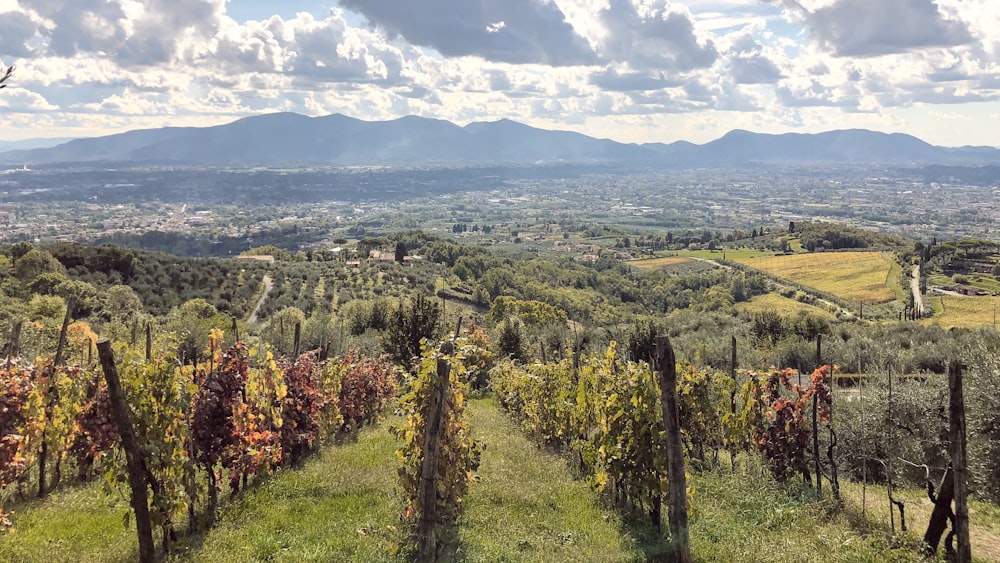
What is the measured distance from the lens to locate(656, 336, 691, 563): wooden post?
20.7 feet

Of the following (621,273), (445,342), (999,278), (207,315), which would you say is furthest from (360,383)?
(621,273)

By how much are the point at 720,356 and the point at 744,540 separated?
102 ft

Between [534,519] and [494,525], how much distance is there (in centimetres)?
64

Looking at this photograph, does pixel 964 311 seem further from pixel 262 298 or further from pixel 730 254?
pixel 262 298

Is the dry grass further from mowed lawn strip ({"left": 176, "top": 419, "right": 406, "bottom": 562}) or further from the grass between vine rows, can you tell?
mowed lawn strip ({"left": 176, "top": 419, "right": 406, "bottom": 562})

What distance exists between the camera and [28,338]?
28750 mm

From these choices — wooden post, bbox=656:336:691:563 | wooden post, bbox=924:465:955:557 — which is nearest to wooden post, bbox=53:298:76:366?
wooden post, bbox=656:336:691:563

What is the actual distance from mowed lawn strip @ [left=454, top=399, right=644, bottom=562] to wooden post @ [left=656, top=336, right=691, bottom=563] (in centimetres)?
107

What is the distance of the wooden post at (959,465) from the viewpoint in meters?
6.28

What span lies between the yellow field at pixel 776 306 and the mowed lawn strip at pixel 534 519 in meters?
57.5

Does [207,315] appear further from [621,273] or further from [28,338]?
[621,273]

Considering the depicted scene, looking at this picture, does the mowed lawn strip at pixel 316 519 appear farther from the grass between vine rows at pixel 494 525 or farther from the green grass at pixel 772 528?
the green grass at pixel 772 528

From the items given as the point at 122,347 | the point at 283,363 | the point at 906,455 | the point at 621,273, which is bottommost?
the point at 621,273

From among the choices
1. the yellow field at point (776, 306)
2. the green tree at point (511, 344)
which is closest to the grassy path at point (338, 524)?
the green tree at point (511, 344)
